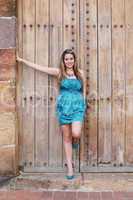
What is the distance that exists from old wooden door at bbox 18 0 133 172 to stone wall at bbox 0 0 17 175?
0.26 m

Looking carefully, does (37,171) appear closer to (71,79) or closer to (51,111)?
(51,111)

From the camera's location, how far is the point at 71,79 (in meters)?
5.94

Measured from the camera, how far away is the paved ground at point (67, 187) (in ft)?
17.5

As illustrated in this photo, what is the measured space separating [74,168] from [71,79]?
116cm

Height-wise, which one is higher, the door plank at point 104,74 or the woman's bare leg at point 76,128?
the door plank at point 104,74

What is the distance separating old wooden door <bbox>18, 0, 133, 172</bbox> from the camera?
616cm

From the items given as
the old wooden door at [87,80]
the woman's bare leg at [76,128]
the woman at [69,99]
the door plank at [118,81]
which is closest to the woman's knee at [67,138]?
the woman at [69,99]

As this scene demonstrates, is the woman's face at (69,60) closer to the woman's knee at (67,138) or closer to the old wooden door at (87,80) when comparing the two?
the old wooden door at (87,80)

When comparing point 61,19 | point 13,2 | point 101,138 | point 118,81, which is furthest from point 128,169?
point 13,2

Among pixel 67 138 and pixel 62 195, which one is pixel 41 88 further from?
pixel 62 195

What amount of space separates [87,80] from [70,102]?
0.46m

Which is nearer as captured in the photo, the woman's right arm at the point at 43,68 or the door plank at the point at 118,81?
the woman's right arm at the point at 43,68

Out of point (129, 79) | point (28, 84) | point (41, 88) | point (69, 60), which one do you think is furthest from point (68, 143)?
point (129, 79)

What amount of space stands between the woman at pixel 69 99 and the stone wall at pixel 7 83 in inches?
8.6
